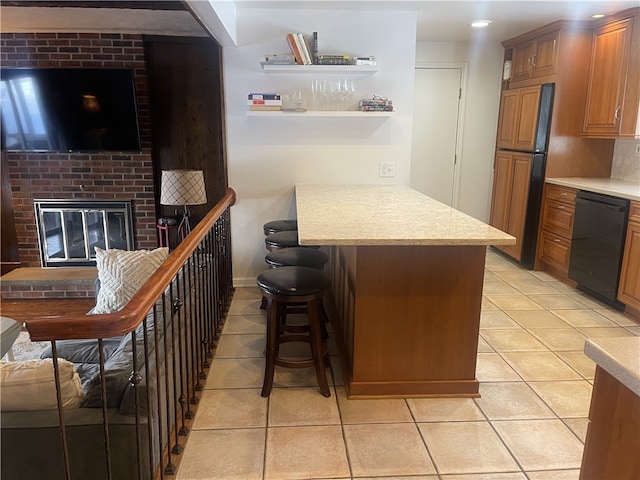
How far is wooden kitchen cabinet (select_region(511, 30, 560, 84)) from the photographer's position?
423 cm

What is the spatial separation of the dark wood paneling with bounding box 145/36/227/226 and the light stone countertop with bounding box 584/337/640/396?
3.89 meters

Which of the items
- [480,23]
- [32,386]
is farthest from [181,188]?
[480,23]

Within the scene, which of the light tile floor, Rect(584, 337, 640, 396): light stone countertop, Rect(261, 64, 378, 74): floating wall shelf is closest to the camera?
Rect(584, 337, 640, 396): light stone countertop

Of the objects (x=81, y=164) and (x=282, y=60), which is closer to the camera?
(x=282, y=60)

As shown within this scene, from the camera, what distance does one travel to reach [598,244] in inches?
148

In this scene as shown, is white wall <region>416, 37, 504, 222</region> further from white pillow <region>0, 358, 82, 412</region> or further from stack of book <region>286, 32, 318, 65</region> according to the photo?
white pillow <region>0, 358, 82, 412</region>

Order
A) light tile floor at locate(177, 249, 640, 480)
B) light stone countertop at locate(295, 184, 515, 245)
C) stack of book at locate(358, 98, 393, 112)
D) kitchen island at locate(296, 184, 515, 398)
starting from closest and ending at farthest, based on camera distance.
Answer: light tile floor at locate(177, 249, 640, 480) < light stone countertop at locate(295, 184, 515, 245) < kitchen island at locate(296, 184, 515, 398) < stack of book at locate(358, 98, 393, 112)

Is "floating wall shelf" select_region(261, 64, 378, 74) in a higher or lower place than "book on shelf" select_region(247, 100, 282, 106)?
higher

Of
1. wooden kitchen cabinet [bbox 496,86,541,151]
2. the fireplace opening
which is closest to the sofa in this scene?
the fireplace opening

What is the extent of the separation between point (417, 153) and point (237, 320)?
3.08 metres

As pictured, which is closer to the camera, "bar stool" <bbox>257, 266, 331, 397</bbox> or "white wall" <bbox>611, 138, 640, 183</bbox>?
"bar stool" <bbox>257, 266, 331, 397</bbox>

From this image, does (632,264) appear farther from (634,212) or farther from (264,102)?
(264,102)

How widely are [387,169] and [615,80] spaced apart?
200 centimetres

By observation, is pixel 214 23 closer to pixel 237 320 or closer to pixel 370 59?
pixel 370 59
